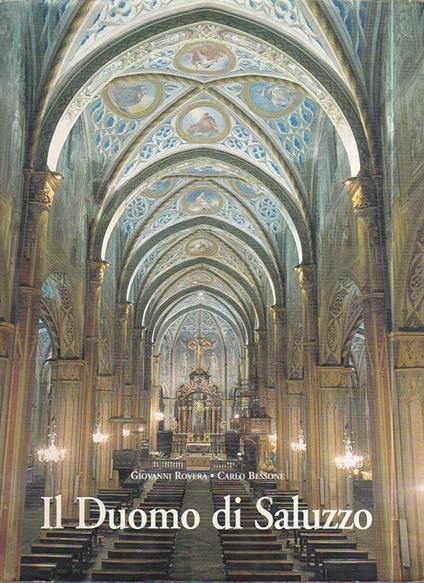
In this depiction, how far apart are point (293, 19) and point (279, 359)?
715 inches

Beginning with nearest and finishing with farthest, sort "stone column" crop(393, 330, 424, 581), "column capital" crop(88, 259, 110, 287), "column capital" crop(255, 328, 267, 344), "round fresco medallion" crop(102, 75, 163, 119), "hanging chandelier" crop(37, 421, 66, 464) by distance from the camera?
"stone column" crop(393, 330, 424, 581) < "hanging chandelier" crop(37, 421, 66, 464) < "round fresco medallion" crop(102, 75, 163, 119) < "column capital" crop(88, 259, 110, 287) < "column capital" crop(255, 328, 267, 344)

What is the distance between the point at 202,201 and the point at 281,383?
10.9 meters

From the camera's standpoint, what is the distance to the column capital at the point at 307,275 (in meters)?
23.5

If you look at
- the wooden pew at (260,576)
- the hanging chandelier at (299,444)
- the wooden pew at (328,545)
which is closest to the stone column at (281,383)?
the hanging chandelier at (299,444)

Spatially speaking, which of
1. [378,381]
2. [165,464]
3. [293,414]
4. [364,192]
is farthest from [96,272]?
[165,464]

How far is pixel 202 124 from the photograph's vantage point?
24953 millimetres

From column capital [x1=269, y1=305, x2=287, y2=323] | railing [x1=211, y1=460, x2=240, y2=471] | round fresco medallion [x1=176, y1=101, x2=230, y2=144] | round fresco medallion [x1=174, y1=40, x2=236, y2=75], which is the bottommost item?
railing [x1=211, y1=460, x2=240, y2=471]

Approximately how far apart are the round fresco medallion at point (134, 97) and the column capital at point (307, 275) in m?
8.58

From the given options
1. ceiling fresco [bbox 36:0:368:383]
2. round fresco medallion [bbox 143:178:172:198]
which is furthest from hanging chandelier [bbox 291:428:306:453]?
round fresco medallion [bbox 143:178:172:198]

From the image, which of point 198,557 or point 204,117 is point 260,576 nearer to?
point 198,557

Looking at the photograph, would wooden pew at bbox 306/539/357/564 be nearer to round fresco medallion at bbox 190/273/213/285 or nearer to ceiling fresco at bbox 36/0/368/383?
ceiling fresco at bbox 36/0/368/383

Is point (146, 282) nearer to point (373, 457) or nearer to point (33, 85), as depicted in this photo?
point (33, 85)

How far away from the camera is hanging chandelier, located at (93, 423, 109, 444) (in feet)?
A: 87.7

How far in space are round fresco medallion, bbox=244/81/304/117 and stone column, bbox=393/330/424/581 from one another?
11076 millimetres
